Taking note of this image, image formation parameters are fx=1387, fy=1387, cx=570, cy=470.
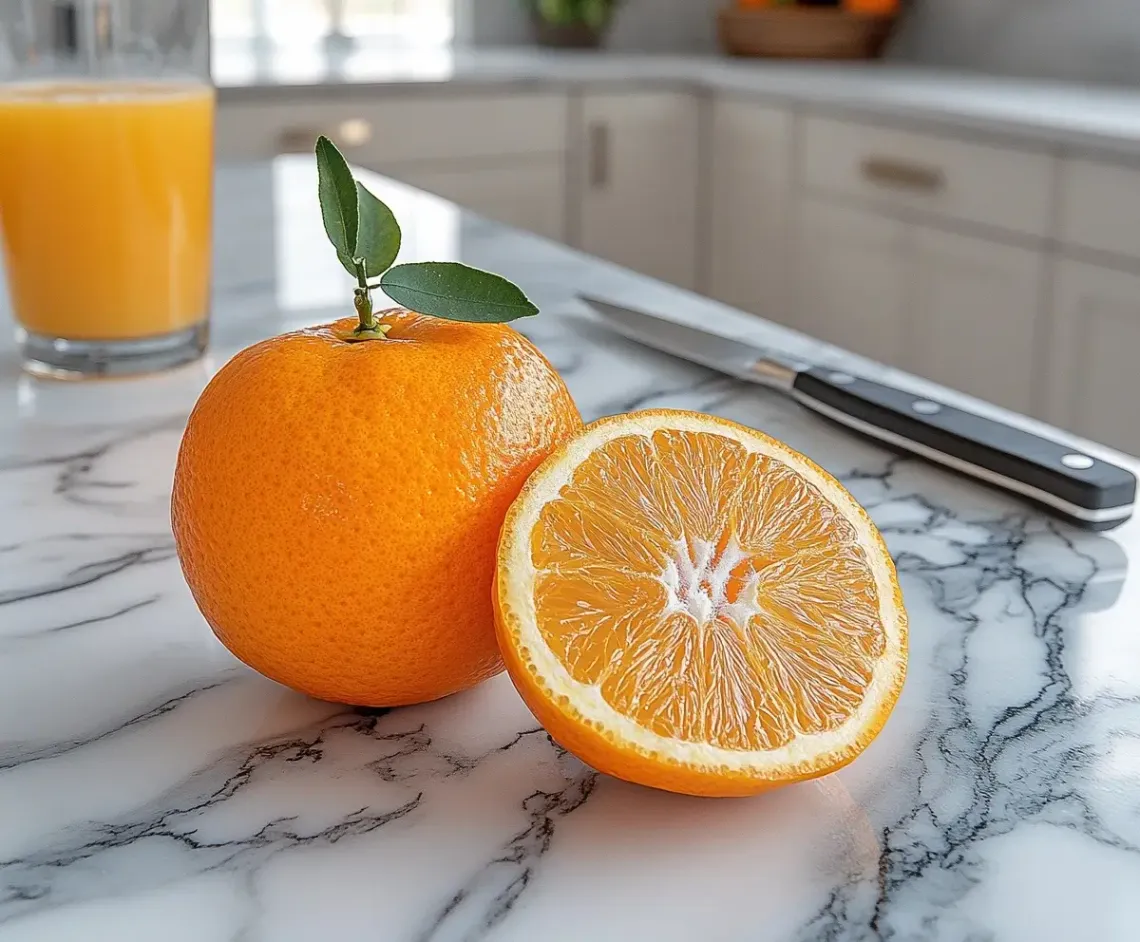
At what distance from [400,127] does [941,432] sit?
2077 millimetres

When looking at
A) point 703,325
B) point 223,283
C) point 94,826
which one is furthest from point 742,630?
point 223,283

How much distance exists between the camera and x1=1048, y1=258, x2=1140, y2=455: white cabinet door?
1.93 metres

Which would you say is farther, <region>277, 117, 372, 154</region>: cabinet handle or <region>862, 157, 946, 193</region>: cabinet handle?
<region>277, 117, 372, 154</region>: cabinet handle

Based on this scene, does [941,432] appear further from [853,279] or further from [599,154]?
[599,154]

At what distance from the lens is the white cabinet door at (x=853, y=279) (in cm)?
238

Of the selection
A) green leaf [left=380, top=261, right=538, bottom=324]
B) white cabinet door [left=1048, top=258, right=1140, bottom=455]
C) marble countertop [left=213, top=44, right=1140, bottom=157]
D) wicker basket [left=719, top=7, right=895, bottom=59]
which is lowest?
white cabinet door [left=1048, top=258, right=1140, bottom=455]

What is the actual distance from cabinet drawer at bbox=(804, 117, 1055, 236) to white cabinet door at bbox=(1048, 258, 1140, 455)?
0.11m

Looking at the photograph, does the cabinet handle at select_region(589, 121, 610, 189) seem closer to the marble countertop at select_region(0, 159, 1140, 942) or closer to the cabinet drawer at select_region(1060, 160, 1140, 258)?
the cabinet drawer at select_region(1060, 160, 1140, 258)

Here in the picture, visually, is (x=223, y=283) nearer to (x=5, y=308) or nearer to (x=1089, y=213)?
(x=5, y=308)

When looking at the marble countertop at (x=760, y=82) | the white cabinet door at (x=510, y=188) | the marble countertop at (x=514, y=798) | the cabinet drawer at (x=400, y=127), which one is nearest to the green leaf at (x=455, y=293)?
the marble countertop at (x=514, y=798)

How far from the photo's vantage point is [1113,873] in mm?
399

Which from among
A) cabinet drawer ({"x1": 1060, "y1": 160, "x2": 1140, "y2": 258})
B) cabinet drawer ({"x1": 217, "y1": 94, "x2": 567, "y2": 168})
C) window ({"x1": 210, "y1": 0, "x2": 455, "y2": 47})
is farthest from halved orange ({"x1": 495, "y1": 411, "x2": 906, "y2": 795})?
window ({"x1": 210, "y1": 0, "x2": 455, "y2": 47})

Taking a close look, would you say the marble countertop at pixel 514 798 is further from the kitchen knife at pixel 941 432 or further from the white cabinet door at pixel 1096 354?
the white cabinet door at pixel 1096 354

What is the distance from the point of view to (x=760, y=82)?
2.63m
